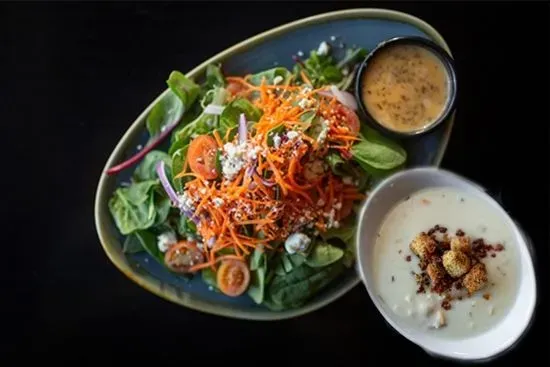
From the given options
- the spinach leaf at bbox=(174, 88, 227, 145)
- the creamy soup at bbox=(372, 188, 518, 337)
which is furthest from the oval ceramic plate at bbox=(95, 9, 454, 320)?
the creamy soup at bbox=(372, 188, 518, 337)

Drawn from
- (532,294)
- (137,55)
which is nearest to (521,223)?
(532,294)

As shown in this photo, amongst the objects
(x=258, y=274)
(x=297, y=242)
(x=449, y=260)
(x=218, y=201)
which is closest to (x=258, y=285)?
(x=258, y=274)

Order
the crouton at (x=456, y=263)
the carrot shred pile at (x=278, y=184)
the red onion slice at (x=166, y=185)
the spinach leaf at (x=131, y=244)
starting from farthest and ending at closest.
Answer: the spinach leaf at (x=131, y=244)
the red onion slice at (x=166, y=185)
the carrot shred pile at (x=278, y=184)
the crouton at (x=456, y=263)

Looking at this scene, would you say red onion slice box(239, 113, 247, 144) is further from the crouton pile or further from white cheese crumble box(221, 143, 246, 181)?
the crouton pile

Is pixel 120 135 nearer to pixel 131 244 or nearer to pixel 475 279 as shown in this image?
pixel 131 244

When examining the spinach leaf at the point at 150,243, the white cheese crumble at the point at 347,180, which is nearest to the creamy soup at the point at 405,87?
the white cheese crumble at the point at 347,180

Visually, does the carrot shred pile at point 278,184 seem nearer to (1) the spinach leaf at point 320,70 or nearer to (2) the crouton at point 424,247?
(1) the spinach leaf at point 320,70
